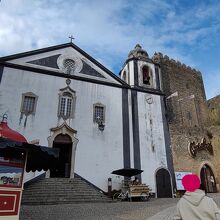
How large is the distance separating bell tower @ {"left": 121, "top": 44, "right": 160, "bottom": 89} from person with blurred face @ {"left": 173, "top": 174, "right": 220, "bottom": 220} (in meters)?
15.9

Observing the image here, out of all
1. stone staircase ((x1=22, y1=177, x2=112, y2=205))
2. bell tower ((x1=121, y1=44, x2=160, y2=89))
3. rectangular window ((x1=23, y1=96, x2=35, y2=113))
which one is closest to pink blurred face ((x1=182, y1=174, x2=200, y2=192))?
stone staircase ((x1=22, y1=177, x2=112, y2=205))

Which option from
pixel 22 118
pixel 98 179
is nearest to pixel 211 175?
pixel 98 179

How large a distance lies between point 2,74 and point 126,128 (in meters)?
8.39

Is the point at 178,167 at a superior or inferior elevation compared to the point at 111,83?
inferior

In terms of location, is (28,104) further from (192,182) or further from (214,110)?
(214,110)

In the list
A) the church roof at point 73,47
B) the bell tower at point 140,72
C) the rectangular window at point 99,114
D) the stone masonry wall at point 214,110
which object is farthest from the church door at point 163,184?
the stone masonry wall at point 214,110

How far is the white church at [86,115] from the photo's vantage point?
578 inches

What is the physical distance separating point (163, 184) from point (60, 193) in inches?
270

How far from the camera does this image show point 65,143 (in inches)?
591

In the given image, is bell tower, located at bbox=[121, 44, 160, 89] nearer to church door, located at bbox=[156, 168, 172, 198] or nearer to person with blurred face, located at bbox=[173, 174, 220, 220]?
church door, located at bbox=[156, 168, 172, 198]

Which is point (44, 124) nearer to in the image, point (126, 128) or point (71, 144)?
point (71, 144)

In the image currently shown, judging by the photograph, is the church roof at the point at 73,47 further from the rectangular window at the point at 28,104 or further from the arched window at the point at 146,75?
the rectangular window at the point at 28,104

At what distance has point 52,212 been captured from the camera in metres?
8.15

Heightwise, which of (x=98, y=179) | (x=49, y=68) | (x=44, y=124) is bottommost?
(x=98, y=179)
